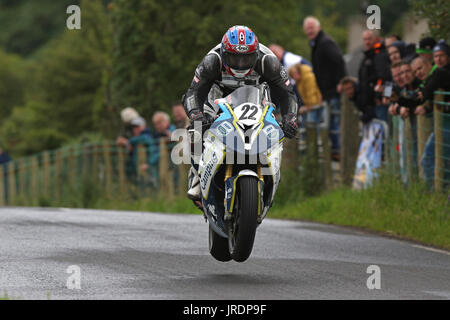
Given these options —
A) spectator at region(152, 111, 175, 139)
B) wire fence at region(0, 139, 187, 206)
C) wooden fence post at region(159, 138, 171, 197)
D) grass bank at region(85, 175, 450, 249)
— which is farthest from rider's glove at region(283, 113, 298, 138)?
wooden fence post at region(159, 138, 171, 197)

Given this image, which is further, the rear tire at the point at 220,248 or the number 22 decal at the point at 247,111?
the rear tire at the point at 220,248

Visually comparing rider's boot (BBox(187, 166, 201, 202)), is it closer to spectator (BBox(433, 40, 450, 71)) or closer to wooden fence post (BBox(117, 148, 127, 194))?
spectator (BBox(433, 40, 450, 71))

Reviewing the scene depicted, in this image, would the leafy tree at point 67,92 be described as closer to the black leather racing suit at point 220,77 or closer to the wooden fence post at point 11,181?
the wooden fence post at point 11,181

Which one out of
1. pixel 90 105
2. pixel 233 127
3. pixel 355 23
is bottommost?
pixel 233 127

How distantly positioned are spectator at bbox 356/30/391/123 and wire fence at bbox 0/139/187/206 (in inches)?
139

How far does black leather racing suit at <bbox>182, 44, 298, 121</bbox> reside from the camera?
945 cm

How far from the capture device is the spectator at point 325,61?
1759 centimetres

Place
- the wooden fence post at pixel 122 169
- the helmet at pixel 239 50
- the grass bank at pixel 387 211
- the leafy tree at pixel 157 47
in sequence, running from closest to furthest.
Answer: the helmet at pixel 239 50 < the grass bank at pixel 387 211 < the wooden fence post at pixel 122 169 < the leafy tree at pixel 157 47

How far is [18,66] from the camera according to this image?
375ft

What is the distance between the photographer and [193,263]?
978 centimetres

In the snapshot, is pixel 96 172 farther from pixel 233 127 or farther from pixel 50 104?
pixel 50 104

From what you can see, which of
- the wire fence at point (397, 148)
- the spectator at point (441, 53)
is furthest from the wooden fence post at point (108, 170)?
the spectator at point (441, 53)

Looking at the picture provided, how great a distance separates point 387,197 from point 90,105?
5397 cm
